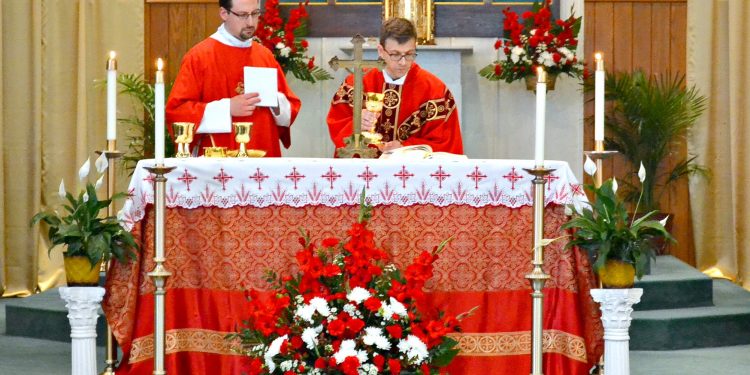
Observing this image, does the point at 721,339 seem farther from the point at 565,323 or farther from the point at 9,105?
the point at 9,105

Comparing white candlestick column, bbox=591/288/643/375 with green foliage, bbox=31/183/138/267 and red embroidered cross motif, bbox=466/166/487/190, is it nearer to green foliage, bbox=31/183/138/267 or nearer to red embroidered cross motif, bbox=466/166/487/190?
red embroidered cross motif, bbox=466/166/487/190

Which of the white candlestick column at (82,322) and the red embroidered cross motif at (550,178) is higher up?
the red embroidered cross motif at (550,178)

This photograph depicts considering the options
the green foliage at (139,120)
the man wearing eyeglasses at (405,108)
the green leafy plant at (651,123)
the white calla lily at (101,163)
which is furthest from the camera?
the green leafy plant at (651,123)

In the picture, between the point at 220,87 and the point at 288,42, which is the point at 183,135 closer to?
the point at 220,87

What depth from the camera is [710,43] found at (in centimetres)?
895

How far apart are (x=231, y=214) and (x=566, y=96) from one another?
449cm

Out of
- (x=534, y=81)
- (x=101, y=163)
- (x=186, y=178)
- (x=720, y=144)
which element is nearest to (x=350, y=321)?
(x=186, y=178)

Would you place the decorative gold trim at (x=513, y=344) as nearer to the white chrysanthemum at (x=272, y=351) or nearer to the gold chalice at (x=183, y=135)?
the white chrysanthemum at (x=272, y=351)

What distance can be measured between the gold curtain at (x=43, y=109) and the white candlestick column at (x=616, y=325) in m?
4.87

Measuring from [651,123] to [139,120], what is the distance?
365 centimetres

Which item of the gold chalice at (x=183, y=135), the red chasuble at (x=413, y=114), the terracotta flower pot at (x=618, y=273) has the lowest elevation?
the terracotta flower pot at (x=618, y=273)

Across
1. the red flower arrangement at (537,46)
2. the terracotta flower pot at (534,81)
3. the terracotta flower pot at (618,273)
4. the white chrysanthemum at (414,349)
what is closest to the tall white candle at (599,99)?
the terracotta flower pot at (618,273)

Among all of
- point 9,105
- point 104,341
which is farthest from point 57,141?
point 104,341

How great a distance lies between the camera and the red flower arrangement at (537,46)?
8.51m
